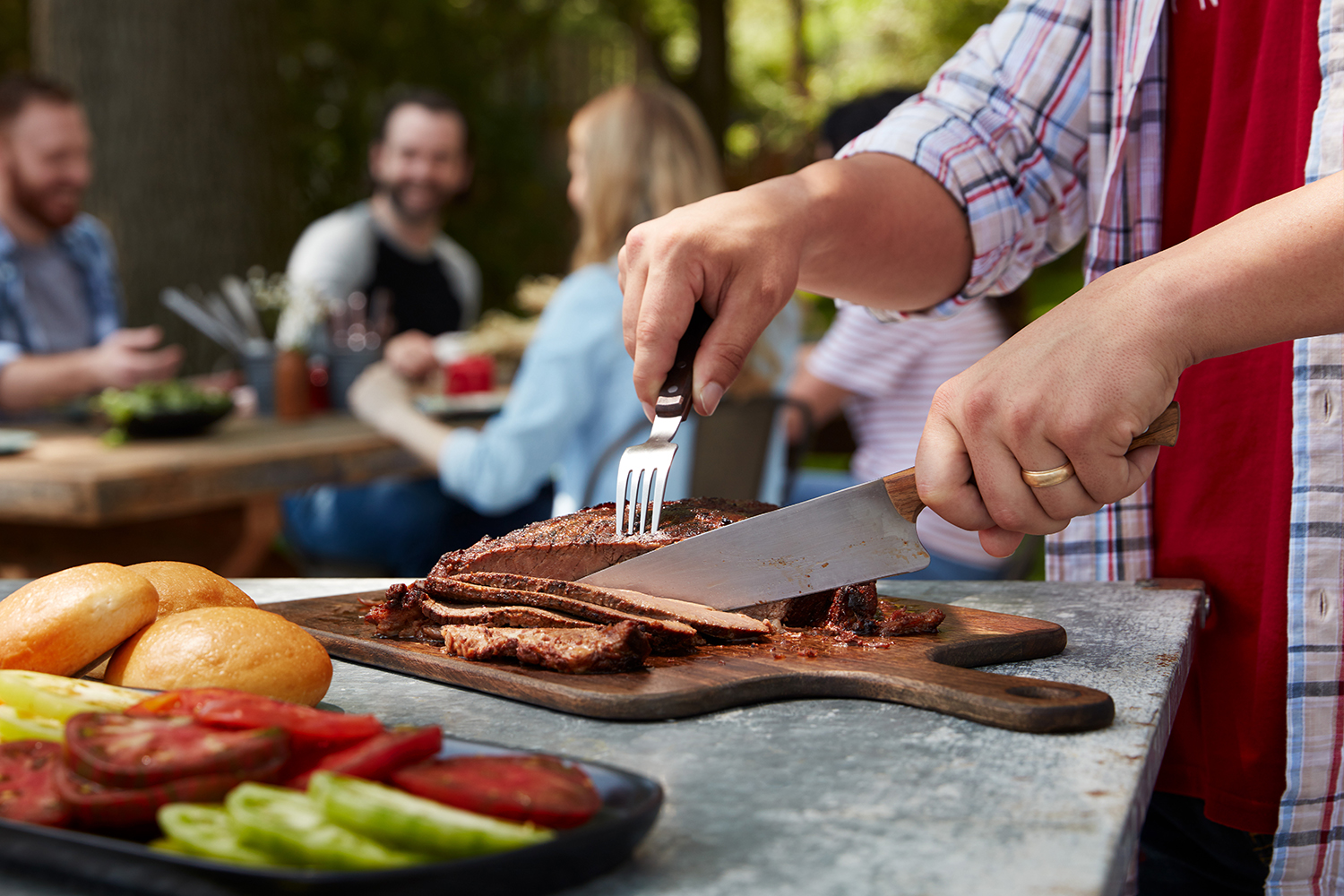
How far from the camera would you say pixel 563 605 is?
1591mm

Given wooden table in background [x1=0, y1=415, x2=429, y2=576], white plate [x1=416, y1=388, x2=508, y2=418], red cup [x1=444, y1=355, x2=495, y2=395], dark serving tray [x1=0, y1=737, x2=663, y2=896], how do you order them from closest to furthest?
dark serving tray [x1=0, y1=737, x2=663, y2=896], wooden table in background [x1=0, y1=415, x2=429, y2=576], white plate [x1=416, y1=388, x2=508, y2=418], red cup [x1=444, y1=355, x2=495, y2=395]

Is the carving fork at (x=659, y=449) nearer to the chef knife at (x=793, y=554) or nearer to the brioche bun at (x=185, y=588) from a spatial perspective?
the chef knife at (x=793, y=554)

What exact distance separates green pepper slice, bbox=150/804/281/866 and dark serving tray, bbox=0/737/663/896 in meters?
0.02

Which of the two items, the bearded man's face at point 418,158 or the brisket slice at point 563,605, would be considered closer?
the brisket slice at point 563,605

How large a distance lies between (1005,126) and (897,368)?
2.26 meters

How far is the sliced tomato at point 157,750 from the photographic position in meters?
0.87

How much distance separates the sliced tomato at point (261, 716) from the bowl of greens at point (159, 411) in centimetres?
333

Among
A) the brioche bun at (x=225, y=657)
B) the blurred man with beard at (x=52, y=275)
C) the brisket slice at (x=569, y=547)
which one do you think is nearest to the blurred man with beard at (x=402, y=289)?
the blurred man with beard at (x=52, y=275)

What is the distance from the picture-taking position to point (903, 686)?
4.39 ft

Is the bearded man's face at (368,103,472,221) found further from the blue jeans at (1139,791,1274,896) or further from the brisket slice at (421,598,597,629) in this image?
the blue jeans at (1139,791,1274,896)

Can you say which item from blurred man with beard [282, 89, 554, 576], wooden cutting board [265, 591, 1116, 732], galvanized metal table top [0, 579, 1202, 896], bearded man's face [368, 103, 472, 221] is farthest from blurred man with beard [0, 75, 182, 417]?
galvanized metal table top [0, 579, 1202, 896]

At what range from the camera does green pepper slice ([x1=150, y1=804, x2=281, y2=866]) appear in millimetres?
822

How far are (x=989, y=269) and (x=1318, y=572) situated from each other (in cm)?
79

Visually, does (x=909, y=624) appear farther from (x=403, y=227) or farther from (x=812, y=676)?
(x=403, y=227)
